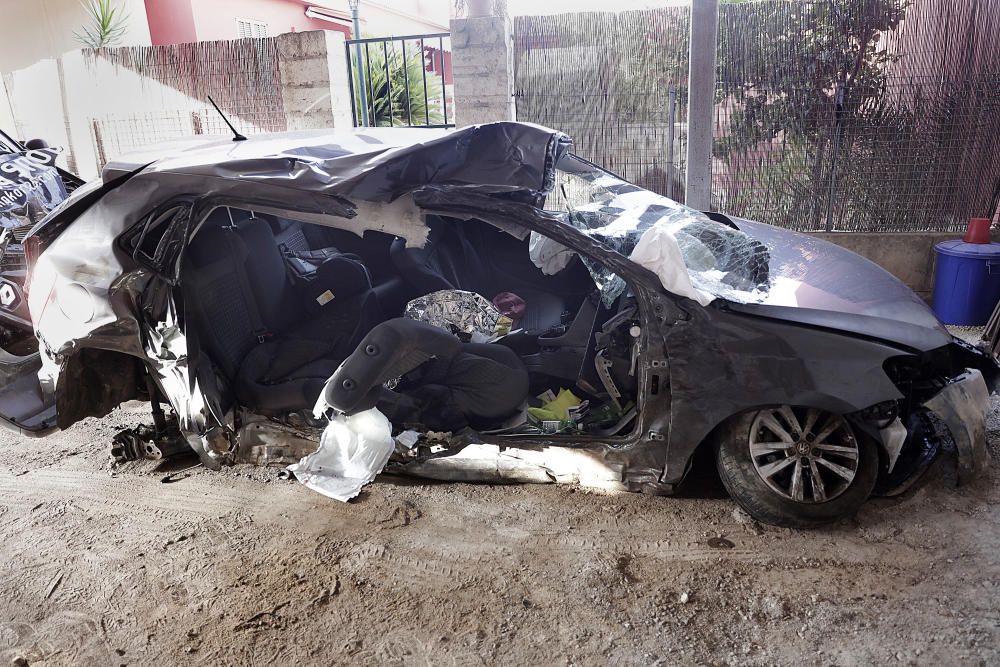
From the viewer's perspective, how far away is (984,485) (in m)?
3.42

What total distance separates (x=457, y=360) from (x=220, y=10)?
13.9m

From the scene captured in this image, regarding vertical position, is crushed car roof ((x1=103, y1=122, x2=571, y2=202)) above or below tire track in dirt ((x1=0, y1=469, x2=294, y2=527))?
above

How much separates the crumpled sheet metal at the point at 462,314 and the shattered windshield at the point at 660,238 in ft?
1.69

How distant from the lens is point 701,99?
240 inches

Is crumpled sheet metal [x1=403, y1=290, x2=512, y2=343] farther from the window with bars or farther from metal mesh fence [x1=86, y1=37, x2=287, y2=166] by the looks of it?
the window with bars

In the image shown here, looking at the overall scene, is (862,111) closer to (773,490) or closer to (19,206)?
(773,490)

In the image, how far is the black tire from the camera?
10.1 feet

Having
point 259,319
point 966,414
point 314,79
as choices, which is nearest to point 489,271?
point 259,319

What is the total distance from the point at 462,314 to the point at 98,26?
1137 centimetres

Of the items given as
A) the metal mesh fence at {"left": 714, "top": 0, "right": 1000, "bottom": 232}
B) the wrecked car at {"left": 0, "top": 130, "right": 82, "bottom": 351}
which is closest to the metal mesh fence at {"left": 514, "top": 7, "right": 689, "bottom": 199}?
the metal mesh fence at {"left": 714, "top": 0, "right": 1000, "bottom": 232}

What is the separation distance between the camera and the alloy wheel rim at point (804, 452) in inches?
119

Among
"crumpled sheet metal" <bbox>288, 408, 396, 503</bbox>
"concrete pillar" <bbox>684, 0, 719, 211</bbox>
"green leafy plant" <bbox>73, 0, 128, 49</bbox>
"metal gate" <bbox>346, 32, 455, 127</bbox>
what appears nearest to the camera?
"crumpled sheet metal" <bbox>288, 408, 396, 503</bbox>

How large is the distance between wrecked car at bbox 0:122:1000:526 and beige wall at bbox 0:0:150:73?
1063cm

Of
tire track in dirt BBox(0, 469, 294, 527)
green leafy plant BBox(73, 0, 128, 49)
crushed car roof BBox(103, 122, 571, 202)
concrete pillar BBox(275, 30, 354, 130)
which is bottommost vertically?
tire track in dirt BBox(0, 469, 294, 527)
